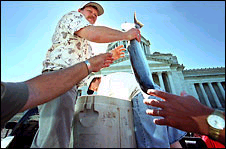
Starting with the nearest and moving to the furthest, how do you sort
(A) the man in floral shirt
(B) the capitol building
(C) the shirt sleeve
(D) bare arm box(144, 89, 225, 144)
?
(C) the shirt sleeve, (D) bare arm box(144, 89, 225, 144), (A) the man in floral shirt, (B) the capitol building

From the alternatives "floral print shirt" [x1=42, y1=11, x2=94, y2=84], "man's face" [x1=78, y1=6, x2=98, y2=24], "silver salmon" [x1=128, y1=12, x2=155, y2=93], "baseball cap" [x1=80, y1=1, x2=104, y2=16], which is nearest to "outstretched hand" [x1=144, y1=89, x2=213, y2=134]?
"silver salmon" [x1=128, y1=12, x2=155, y2=93]

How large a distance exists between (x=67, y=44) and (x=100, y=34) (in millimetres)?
572

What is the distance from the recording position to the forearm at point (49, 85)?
1.05 meters

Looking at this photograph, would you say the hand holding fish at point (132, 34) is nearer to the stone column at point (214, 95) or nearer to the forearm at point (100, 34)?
the forearm at point (100, 34)

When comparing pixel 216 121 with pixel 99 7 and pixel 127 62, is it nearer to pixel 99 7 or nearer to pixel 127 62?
pixel 99 7

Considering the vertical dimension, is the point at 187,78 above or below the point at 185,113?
above

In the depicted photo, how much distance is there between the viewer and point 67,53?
Answer: 1918mm

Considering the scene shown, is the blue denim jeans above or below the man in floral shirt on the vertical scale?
below

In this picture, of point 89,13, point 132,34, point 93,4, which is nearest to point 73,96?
point 132,34

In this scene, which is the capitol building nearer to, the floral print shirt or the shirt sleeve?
the floral print shirt

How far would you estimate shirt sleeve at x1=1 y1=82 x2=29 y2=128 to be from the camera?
0.89m

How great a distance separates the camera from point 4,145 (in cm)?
266

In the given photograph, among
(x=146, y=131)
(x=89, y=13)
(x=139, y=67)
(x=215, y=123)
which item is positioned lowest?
(x=146, y=131)

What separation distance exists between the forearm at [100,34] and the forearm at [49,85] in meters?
0.59
